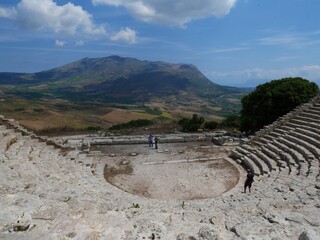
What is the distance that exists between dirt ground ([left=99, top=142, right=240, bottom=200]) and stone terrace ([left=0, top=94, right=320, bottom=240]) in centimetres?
81

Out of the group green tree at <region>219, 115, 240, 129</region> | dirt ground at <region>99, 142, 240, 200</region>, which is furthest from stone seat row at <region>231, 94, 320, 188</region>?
green tree at <region>219, 115, 240, 129</region>

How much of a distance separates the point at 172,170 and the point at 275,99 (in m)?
12.4

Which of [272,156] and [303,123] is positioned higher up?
[303,123]

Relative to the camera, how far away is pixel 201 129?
28.8 metres

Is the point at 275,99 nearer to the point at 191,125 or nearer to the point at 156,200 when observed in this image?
the point at 191,125

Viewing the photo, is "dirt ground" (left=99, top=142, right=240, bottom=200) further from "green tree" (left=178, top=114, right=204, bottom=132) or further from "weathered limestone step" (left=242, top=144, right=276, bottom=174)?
"green tree" (left=178, top=114, right=204, bottom=132)

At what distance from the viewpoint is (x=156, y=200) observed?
1143 cm

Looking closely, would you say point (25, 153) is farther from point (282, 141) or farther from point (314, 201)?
point (282, 141)

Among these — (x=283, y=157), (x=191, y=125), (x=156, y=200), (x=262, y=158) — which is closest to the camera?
(x=156, y=200)

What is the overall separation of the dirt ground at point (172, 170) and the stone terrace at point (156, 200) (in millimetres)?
806

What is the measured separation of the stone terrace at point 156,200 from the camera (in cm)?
496

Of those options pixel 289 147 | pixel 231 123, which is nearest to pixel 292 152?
pixel 289 147

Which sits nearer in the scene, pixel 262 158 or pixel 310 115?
pixel 262 158

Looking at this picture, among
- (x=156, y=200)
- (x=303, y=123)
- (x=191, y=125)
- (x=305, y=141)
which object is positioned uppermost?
(x=303, y=123)
